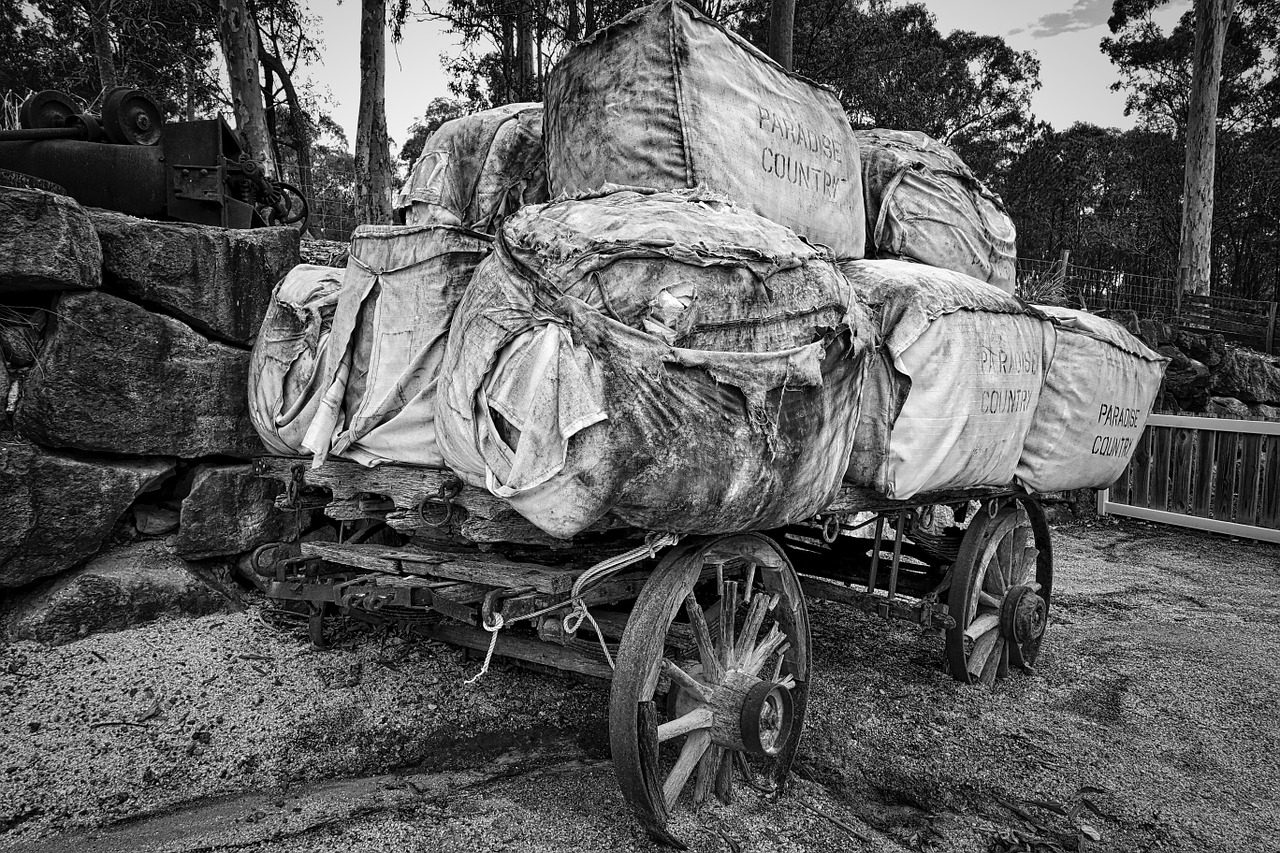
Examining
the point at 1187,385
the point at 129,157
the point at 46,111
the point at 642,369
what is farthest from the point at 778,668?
the point at 1187,385

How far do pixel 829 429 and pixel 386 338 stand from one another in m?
1.48

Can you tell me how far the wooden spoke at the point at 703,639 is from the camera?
8.45ft

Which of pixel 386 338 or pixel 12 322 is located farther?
pixel 12 322

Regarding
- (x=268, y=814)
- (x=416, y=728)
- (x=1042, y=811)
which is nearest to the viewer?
(x=268, y=814)

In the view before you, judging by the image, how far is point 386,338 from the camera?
9.12ft

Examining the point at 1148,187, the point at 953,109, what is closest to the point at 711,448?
the point at 953,109

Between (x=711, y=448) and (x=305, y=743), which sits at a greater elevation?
(x=711, y=448)

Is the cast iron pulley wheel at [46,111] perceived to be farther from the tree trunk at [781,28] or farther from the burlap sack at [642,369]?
the tree trunk at [781,28]

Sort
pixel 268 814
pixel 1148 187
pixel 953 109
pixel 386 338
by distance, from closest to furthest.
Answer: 1. pixel 268 814
2. pixel 386 338
3. pixel 953 109
4. pixel 1148 187

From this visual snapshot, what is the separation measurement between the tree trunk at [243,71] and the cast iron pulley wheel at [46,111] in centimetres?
326

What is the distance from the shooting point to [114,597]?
149 inches

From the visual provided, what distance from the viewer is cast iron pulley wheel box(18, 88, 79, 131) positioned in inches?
172

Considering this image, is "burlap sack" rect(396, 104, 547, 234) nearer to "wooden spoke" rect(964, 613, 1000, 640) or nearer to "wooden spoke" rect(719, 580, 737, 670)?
"wooden spoke" rect(719, 580, 737, 670)

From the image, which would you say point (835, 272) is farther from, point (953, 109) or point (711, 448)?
point (953, 109)
